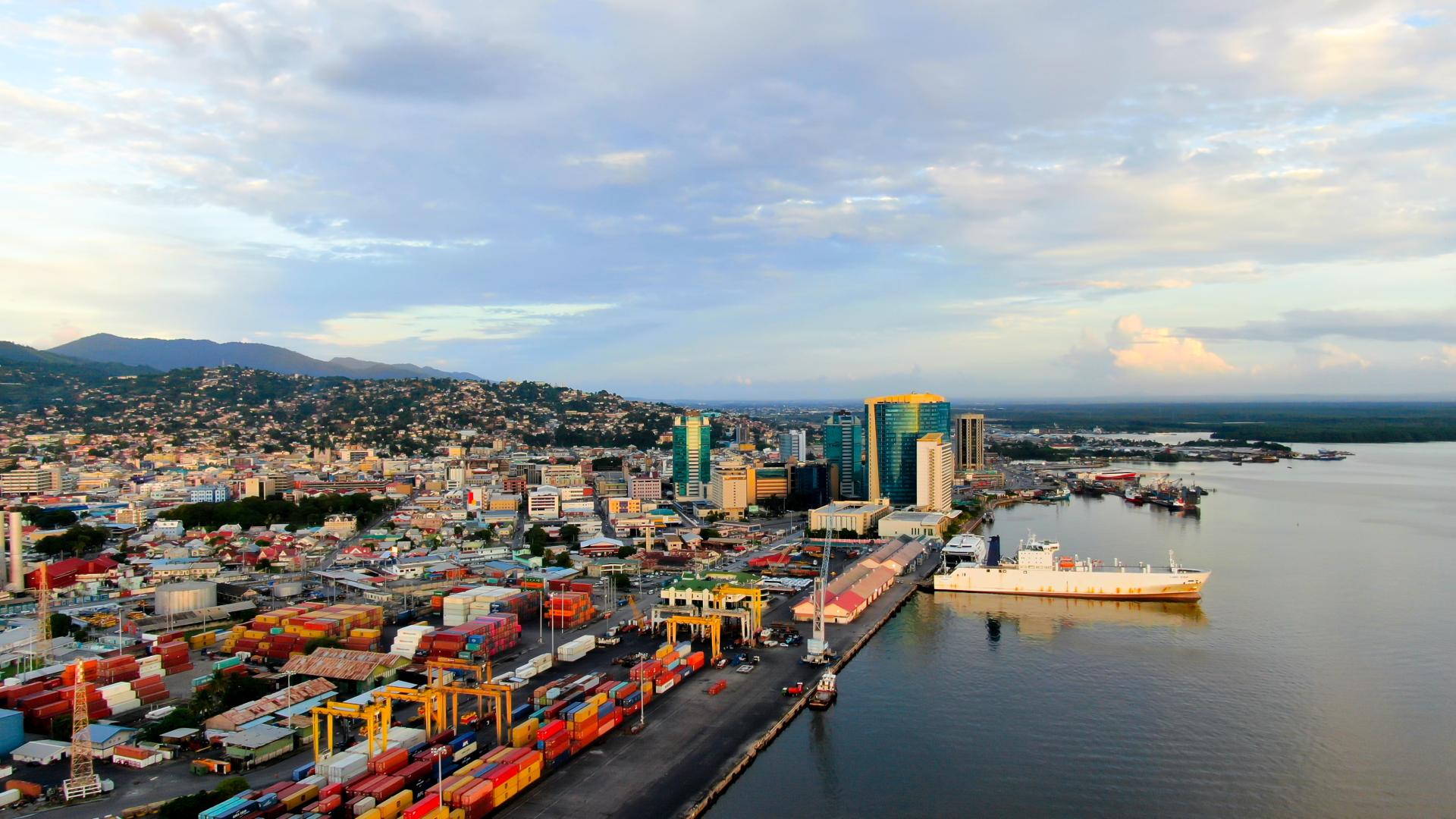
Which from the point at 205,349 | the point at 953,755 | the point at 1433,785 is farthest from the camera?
the point at 205,349

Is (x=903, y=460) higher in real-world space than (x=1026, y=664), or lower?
higher

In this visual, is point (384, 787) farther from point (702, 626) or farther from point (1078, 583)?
point (1078, 583)

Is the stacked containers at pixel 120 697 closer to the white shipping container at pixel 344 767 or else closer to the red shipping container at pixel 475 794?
the white shipping container at pixel 344 767

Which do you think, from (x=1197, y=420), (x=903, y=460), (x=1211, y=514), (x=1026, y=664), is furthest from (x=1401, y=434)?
(x=1026, y=664)

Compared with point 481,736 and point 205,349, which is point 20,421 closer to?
point 481,736

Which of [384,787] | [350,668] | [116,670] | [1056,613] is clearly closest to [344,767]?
[384,787]

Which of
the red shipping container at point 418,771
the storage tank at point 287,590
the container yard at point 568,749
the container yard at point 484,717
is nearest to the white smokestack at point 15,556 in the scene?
the storage tank at point 287,590
